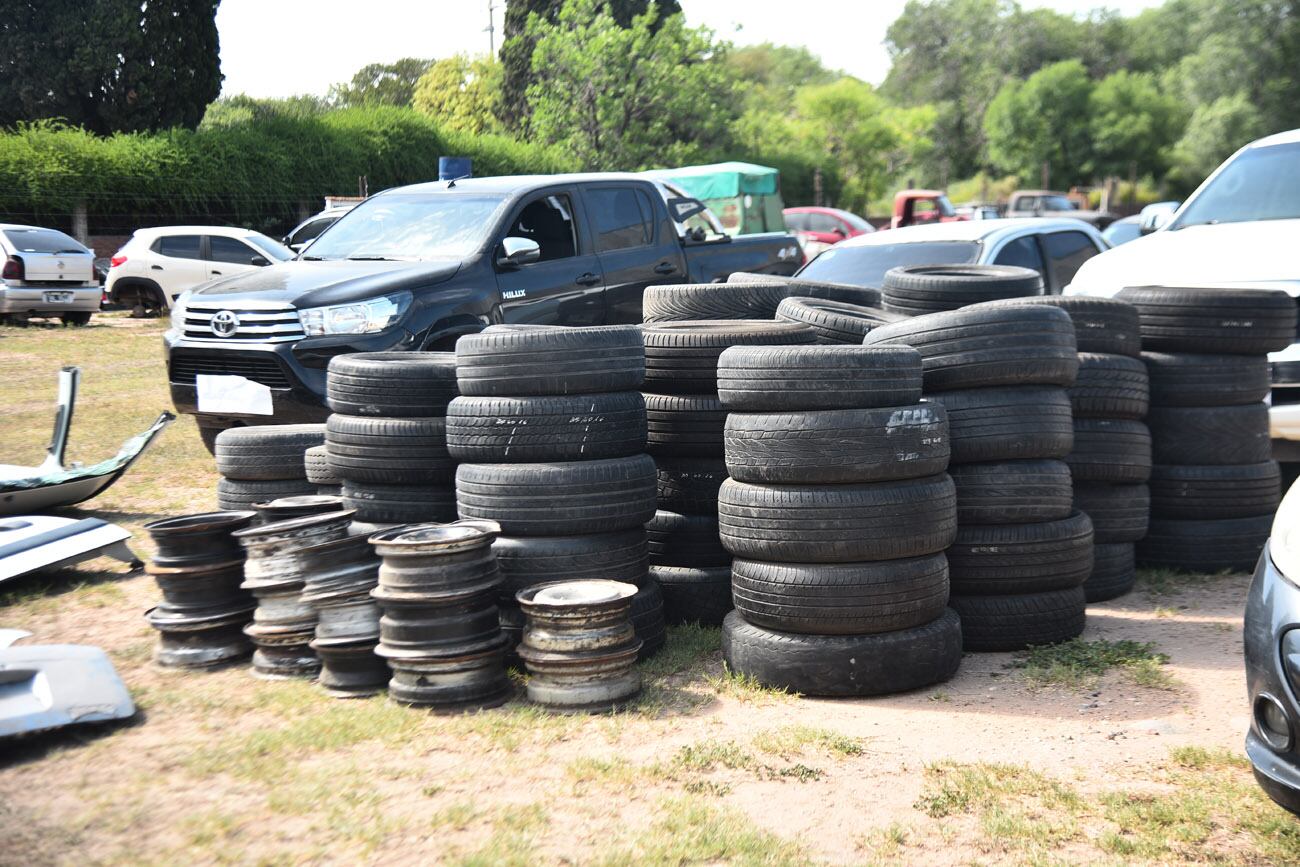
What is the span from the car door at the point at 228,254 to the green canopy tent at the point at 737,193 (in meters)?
8.33

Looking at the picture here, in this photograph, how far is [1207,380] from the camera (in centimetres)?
680

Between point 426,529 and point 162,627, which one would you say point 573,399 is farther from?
point 162,627

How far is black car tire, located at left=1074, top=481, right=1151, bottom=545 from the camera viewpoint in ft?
21.4

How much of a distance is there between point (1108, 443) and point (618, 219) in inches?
194

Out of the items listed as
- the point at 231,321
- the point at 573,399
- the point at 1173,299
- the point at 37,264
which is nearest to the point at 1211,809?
the point at 573,399

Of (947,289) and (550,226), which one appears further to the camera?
(550,226)

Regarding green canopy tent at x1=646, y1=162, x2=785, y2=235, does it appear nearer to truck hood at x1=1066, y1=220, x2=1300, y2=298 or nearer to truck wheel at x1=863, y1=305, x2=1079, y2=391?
truck hood at x1=1066, y1=220, x2=1300, y2=298

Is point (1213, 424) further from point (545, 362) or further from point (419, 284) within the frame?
point (419, 284)

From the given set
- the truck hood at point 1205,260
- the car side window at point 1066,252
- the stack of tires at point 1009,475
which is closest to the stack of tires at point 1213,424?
the truck hood at point 1205,260

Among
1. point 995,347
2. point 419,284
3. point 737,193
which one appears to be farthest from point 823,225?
point 995,347

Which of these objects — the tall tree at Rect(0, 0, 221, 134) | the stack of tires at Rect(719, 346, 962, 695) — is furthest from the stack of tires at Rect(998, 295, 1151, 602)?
the tall tree at Rect(0, 0, 221, 134)

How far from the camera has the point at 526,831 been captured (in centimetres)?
378

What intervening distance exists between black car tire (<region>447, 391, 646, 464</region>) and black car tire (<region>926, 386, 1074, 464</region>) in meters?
1.50

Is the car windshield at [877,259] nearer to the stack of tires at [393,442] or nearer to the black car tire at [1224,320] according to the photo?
the black car tire at [1224,320]
